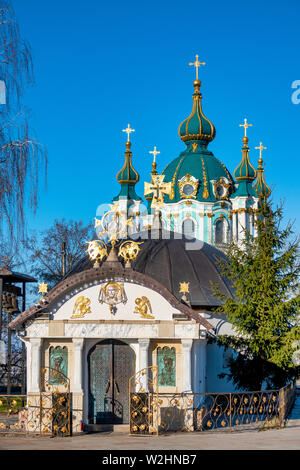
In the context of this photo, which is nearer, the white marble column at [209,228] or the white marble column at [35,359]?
the white marble column at [35,359]

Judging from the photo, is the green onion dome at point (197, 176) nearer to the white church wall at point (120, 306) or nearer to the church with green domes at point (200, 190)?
the church with green domes at point (200, 190)

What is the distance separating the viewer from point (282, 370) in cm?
2289

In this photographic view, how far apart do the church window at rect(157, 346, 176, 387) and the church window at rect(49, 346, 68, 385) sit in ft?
8.33

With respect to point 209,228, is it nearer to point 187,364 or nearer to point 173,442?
point 187,364

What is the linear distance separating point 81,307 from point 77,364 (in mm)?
1514

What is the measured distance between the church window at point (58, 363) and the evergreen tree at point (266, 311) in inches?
208

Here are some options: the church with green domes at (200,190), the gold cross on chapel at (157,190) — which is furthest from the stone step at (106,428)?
the church with green domes at (200,190)

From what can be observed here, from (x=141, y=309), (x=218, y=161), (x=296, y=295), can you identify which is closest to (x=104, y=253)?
(x=141, y=309)

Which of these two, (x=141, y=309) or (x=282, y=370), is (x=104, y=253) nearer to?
(x=141, y=309)

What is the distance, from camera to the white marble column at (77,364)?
19953mm

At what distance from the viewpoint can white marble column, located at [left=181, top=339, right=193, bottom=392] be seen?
65.0 feet

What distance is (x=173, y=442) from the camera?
1630cm

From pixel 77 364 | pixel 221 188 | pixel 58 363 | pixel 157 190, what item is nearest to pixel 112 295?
pixel 77 364

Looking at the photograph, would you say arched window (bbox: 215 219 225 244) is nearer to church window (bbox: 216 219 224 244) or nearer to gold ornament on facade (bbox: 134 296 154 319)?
church window (bbox: 216 219 224 244)
